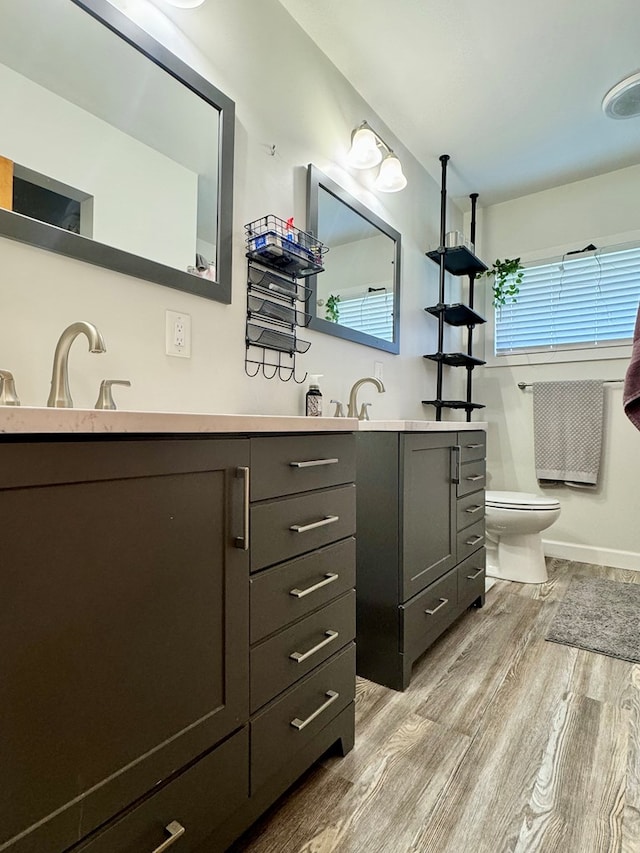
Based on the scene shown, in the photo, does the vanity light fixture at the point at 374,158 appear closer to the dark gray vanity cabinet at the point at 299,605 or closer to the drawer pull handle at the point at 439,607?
the dark gray vanity cabinet at the point at 299,605

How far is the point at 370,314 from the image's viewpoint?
2150mm

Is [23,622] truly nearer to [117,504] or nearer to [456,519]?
[117,504]

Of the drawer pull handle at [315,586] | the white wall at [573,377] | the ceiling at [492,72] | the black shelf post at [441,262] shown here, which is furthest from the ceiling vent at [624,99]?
the drawer pull handle at [315,586]

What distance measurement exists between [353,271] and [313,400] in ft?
2.46

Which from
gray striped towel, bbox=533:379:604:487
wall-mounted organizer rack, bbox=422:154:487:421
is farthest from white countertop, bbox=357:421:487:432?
gray striped towel, bbox=533:379:604:487

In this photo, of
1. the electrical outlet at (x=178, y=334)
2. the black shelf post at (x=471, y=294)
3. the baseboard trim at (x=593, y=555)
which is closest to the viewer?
the electrical outlet at (x=178, y=334)

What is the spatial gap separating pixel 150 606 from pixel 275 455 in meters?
0.36

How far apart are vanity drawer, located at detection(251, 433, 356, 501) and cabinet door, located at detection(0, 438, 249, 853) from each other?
62mm

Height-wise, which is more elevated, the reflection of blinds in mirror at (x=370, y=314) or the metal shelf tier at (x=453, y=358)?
the reflection of blinds in mirror at (x=370, y=314)

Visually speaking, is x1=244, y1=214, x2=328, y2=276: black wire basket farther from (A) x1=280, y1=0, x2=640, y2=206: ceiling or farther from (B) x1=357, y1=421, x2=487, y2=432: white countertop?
(A) x1=280, y1=0, x2=640, y2=206: ceiling

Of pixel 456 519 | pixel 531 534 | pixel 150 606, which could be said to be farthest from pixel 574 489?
pixel 150 606

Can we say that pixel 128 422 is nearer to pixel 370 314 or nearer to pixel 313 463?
pixel 313 463

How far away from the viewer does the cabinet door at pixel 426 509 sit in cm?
146

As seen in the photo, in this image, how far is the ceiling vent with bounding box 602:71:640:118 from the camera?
6.71 ft
